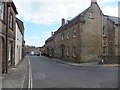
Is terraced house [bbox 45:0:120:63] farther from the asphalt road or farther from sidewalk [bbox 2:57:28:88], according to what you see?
sidewalk [bbox 2:57:28:88]

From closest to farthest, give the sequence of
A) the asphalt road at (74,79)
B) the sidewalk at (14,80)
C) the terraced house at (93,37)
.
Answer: the sidewalk at (14,80)
the asphalt road at (74,79)
the terraced house at (93,37)

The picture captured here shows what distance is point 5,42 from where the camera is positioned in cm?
1636

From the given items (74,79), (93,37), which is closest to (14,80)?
(74,79)

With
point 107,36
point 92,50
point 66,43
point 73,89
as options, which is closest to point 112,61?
point 92,50

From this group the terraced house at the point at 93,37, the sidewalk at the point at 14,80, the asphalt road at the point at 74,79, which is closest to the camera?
the sidewalk at the point at 14,80

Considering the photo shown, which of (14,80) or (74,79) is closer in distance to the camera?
(14,80)

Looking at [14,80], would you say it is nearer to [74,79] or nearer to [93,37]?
[74,79]

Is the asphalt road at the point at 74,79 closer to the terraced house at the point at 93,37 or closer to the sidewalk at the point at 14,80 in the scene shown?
the sidewalk at the point at 14,80

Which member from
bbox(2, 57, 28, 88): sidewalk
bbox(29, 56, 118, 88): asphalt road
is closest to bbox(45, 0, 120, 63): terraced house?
bbox(29, 56, 118, 88): asphalt road

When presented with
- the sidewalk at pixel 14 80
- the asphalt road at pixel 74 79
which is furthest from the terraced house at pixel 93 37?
the sidewalk at pixel 14 80

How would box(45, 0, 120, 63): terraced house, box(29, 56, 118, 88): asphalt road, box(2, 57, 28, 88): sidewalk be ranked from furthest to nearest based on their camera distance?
box(45, 0, 120, 63): terraced house
box(29, 56, 118, 88): asphalt road
box(2, 57, 28, 88): sidewalk

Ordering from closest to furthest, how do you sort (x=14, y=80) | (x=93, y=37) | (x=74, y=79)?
(x=14, y=80) → (x=74, y=79) → (x=93, y=37)

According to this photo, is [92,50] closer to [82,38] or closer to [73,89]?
[82,38]

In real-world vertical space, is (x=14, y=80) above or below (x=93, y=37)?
below
